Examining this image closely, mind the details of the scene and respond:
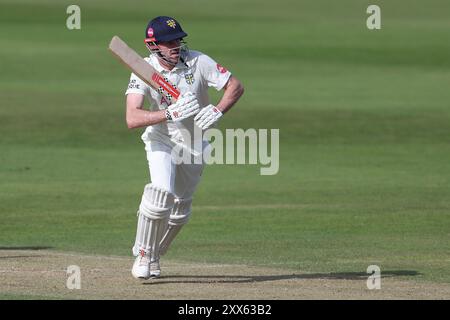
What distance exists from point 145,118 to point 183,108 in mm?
292

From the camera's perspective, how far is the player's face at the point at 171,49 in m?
9.87

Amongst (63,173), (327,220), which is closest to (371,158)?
(63,173)

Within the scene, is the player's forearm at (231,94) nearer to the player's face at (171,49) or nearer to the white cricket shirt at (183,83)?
the white cricket shirt at (183,83)

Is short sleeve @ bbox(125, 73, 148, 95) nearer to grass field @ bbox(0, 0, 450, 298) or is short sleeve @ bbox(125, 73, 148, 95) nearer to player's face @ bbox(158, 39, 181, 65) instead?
player's face @ bbox(158, 39, 181, 65)

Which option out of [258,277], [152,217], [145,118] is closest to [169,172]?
[152,217]

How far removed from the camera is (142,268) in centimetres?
979

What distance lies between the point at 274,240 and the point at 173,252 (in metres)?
1.26

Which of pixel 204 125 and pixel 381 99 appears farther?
pixel 381 99

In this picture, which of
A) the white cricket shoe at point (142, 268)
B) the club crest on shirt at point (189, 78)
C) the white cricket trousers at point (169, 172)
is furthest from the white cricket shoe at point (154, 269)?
the club crest on shirt at point (189, 78)

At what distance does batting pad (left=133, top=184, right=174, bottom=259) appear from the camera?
31.6ft

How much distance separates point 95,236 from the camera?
13.2m

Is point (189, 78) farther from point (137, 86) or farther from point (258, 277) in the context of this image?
point (258, 277)
